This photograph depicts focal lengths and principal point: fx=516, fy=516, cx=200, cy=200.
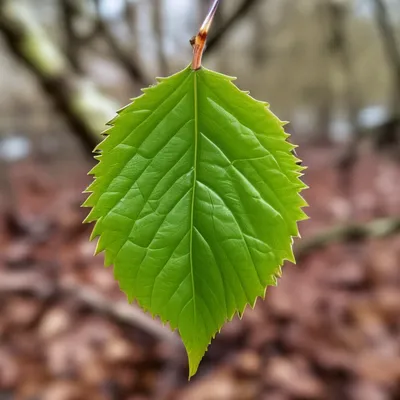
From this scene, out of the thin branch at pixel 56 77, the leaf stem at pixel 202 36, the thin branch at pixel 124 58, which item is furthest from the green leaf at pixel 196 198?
the thin branch at pixel 124 58

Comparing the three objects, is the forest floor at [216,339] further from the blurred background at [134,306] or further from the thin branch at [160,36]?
the thin branch at [160,36]

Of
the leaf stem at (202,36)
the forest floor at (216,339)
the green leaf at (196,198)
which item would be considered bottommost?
the forest floor at (216,339)

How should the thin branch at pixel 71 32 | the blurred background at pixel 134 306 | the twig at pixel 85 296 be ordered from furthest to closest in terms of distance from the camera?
the thin branch at pixel 71 32
the twig at pixel 85 296
the blurred background at pixel 134 306

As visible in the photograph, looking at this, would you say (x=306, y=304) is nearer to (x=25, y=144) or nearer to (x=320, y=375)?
(x=320, y=375)

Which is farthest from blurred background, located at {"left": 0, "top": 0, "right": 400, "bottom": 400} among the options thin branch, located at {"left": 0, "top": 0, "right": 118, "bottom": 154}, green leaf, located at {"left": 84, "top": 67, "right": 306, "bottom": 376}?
green leaf, located at {"left": 84, "top": 67, "right": 306, "bottom": 376}

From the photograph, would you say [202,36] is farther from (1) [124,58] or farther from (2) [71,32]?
(2) [71,32]

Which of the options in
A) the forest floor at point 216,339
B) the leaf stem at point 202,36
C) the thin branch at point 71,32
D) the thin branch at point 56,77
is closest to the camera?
the leaf stem at point 202,36

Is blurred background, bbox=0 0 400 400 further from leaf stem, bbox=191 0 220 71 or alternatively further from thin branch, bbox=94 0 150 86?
leaf stem, bbox=191 0 220 71
